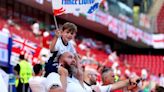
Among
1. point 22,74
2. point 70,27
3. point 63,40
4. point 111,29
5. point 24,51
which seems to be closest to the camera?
point 70,27

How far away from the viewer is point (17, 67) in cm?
914

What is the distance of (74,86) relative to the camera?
4762mm

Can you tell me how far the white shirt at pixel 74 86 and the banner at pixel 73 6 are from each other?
55.9 inches

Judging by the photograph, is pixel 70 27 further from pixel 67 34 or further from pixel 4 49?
pixel 4 49

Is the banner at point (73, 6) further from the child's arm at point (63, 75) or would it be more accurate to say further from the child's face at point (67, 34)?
the child's arm at point (63, 75)

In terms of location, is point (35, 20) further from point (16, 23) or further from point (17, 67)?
point (17, 67)

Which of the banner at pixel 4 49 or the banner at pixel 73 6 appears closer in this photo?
the banner at pixel 73 6

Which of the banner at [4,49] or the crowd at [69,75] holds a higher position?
the crowd at [69,75]

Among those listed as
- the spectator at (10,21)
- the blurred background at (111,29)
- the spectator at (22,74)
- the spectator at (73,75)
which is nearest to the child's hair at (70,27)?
the spectator at (73,75)

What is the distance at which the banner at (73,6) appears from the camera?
19.9 ft

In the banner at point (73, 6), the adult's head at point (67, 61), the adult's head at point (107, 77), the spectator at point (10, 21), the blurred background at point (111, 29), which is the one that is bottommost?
the blurred background at point (111, 29)

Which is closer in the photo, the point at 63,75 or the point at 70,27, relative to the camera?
the point at 63,75

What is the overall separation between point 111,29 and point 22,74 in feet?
39.5

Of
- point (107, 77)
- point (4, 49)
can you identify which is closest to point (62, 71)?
point (107, 77)
